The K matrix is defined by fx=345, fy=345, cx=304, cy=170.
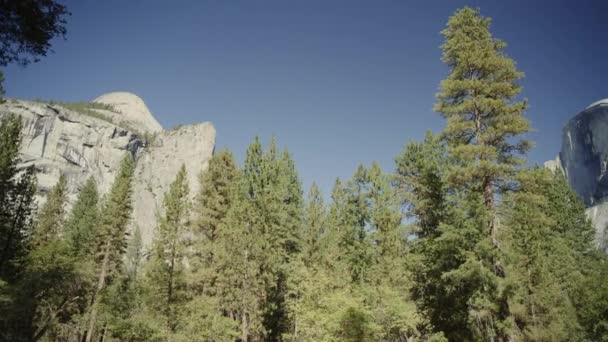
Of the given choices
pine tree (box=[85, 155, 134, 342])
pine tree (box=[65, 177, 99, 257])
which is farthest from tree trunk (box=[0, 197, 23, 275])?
pine tree (box=[65, 177, 99, 257])

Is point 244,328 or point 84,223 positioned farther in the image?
point 84,223

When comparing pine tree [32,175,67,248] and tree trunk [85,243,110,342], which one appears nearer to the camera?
tree trunk [85,243,110,342]

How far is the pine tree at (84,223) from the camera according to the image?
3325 cm

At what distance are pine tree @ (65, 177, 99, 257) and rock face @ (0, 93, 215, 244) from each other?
52905mm

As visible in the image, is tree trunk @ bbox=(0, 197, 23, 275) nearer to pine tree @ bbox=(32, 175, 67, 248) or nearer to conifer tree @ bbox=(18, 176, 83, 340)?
conifer tree @ bbox=(18, 176, 83, 340)

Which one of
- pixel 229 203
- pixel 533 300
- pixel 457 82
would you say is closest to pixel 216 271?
pixel 229 203

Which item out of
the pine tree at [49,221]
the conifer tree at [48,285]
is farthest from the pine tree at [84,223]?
the conifer tree at [48,285]

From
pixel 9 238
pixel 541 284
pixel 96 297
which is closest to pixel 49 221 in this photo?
pixel 9 238

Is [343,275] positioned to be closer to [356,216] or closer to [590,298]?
[356,216]

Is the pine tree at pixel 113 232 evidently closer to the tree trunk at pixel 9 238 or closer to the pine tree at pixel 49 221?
the pine tree at pixel 49 221

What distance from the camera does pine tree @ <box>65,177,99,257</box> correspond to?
109ft

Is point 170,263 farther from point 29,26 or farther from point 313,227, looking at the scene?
point 29,26

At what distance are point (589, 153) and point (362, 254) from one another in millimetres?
173618

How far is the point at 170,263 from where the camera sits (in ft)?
73.0
